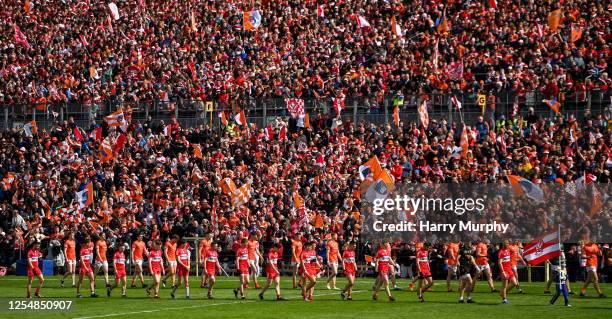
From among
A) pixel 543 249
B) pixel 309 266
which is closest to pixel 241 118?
pixel 543 249

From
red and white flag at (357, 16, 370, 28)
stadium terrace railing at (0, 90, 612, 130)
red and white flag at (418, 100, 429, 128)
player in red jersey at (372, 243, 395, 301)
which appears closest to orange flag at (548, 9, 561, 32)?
stadium terrace railing at (0, 90, 612, 130)

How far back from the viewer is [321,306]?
3569 cm

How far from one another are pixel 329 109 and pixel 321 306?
74.5 ft

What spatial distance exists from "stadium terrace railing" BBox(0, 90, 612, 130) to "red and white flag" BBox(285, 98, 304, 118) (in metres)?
0.66

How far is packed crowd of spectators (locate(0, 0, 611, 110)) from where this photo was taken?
53.8 m

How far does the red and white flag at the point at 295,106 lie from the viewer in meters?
57.2

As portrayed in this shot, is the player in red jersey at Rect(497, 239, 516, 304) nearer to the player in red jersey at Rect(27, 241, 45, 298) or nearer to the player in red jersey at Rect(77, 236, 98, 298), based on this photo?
the player in red jersey at Rect(77, 236, 98, 298)

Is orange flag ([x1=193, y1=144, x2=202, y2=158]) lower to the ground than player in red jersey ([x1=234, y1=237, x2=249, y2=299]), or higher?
higher

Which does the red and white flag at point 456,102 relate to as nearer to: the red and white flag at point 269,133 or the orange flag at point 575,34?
the orange flag at point 575,34

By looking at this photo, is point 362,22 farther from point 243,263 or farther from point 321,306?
point 321,306

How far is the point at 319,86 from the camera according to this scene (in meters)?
58.6

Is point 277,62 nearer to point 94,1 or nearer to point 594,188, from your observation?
point 94,1

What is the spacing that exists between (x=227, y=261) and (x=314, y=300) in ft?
46.6

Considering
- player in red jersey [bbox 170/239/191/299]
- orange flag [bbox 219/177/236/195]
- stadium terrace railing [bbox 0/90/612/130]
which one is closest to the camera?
player in red jersey [bbox 170/239/191/299]
